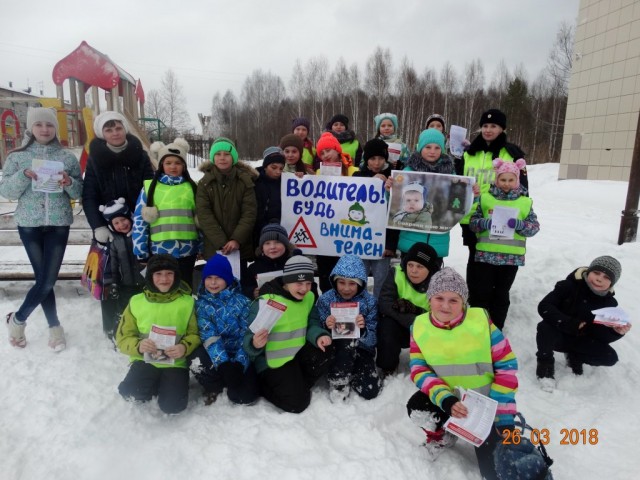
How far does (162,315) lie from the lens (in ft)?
10.9

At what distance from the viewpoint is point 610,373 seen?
400 centimetres

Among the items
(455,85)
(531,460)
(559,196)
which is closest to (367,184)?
(531,460)

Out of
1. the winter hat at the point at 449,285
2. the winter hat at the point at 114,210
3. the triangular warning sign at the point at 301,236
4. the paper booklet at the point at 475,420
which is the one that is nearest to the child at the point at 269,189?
the triangular warning sign at the point at 301,236

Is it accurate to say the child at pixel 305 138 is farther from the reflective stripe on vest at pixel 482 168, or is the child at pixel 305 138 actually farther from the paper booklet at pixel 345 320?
the paper booklet at pixel 345 320

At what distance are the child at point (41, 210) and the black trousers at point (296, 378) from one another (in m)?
2.23

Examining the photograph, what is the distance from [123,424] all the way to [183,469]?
767 mm

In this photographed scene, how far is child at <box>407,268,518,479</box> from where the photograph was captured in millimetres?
2797

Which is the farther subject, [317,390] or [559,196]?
[559,196]

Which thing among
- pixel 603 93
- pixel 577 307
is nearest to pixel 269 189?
pixel 577 307

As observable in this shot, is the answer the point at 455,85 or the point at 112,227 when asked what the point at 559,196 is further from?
the point at 455,85

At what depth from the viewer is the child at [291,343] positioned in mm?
3508

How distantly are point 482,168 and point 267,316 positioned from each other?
287 centimetres

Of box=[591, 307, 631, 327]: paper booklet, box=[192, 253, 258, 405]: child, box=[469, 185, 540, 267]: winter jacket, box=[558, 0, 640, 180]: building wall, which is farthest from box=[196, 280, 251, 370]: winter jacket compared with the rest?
box=[558, 0, 640, 180]: building wall

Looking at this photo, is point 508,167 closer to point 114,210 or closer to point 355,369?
point 355,369
